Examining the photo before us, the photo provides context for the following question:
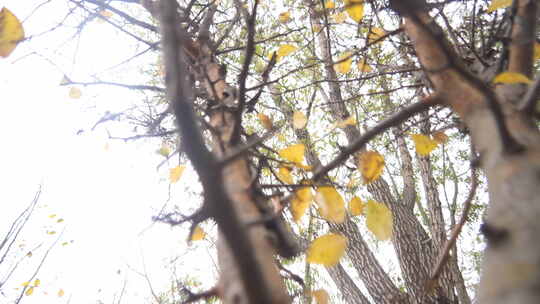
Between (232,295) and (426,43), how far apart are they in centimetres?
70

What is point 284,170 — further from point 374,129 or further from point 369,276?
point 369,276

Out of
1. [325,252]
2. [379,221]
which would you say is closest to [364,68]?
[379,221]

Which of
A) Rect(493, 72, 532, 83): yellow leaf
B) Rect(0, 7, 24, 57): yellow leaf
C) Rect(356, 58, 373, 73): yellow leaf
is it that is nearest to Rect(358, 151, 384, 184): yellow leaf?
Rect(493, 72, 532, 83): yellow leaf

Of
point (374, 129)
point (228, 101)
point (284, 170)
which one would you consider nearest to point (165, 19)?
point (374, 129)

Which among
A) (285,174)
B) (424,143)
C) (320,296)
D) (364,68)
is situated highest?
(364,68)

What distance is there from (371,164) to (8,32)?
1.08m

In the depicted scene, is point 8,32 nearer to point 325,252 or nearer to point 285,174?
point 285,174

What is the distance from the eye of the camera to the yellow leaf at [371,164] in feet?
2.72

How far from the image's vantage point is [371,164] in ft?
2.74

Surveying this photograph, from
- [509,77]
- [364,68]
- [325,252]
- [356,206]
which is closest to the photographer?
[509,77]

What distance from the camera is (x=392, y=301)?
8.75ft

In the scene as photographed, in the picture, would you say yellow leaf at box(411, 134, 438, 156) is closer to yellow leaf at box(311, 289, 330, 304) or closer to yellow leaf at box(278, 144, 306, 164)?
yellow leaf at box(278, 144, 306, 164)

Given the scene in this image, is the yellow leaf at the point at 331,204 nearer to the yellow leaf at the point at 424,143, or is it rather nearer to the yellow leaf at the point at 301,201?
the yellow leaf at the point at 301,201

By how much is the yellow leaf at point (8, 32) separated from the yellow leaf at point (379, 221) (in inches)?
43.6
